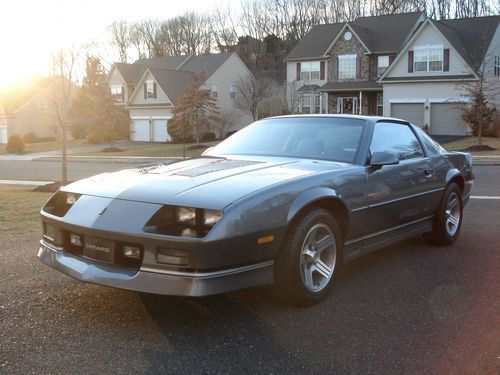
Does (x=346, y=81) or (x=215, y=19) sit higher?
(x=215, y=19)

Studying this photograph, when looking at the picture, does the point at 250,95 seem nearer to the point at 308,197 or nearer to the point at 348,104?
the point at 348,104

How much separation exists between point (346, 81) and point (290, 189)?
126ft

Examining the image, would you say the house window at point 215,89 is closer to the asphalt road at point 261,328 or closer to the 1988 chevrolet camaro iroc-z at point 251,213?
the 1988 chevrolet camaro iroc-z at point 251,213

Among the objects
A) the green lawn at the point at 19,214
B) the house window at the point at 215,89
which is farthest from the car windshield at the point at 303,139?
the house window at the point at 215,89

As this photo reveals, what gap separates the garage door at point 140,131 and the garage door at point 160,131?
915mm

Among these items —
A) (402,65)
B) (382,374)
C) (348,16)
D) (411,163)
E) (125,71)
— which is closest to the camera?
(382,374)

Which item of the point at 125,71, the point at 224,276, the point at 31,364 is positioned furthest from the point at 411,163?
the point at 125,71

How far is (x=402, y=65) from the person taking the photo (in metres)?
35.6

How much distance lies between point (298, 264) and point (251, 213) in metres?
0.61

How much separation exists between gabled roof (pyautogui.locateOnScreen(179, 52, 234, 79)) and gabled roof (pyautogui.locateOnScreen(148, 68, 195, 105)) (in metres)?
1.84

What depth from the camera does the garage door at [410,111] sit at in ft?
116

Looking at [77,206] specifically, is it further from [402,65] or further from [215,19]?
[215,19]

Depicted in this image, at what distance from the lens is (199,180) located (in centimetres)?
409

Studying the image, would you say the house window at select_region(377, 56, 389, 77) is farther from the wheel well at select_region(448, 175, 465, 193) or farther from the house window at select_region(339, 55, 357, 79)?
the wheel well at select_region(448, 175, 465, 193)
